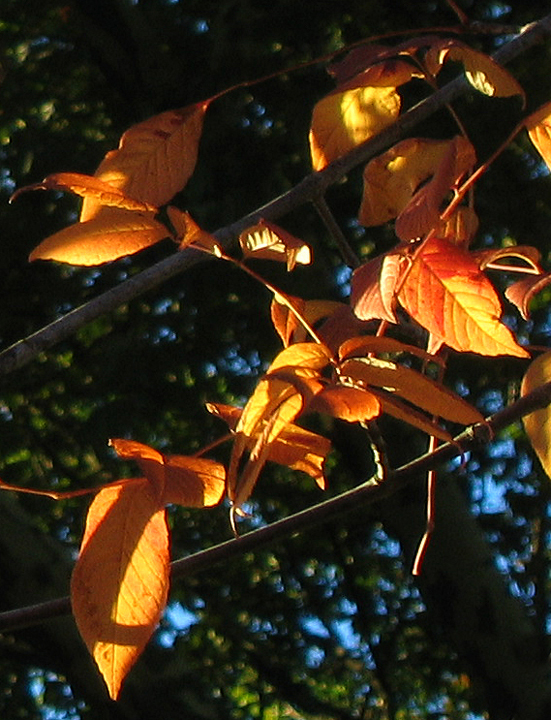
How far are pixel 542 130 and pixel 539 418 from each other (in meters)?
0.15

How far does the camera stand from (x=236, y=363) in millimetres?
2211

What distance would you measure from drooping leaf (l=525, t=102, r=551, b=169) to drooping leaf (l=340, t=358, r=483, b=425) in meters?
0.15

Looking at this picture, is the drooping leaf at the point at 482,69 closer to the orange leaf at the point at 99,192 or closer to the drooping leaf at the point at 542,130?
the drooping leaf at the point at 542,130

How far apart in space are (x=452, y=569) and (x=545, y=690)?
274 millimetres

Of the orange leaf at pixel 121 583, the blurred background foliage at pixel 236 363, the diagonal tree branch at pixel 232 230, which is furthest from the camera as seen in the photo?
the blurred background foliage at pixel 236 363

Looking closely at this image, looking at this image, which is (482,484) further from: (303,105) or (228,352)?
(303,105)

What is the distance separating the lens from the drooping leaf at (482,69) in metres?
0.51

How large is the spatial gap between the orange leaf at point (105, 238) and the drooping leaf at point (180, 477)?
0.29 ft

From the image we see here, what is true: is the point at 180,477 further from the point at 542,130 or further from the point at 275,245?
the point at 542,130

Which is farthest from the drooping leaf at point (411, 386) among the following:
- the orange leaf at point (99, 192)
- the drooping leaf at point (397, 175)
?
the drooping leaf at point (397, 175)

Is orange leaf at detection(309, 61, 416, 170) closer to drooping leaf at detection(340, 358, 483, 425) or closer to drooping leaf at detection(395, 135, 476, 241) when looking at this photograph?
drooping leaf at detection(395, 135, 476, 241)

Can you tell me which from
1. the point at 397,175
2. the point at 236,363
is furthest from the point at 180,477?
the point at 236,363

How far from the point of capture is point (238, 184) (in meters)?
2.10

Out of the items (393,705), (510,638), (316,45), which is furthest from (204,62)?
(393,705)
